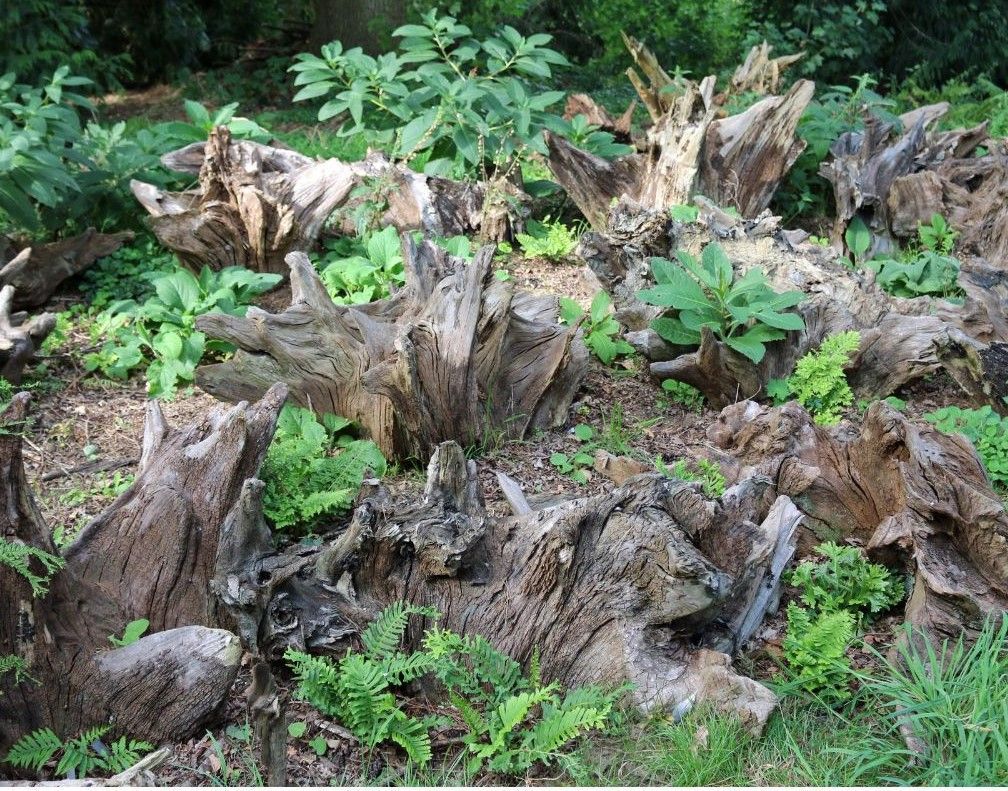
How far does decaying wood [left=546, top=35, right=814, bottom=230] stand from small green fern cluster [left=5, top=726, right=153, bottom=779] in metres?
4.91

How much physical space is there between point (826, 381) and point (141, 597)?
3.34 m

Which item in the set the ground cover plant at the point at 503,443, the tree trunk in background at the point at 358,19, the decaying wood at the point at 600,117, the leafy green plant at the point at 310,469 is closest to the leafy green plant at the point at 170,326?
the ground cover plant at the point at 503,443

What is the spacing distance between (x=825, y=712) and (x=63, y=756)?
7.89 feet

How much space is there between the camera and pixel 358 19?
34.0 feet

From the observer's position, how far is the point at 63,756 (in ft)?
9.02

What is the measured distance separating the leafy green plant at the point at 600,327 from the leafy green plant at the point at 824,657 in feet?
7.78

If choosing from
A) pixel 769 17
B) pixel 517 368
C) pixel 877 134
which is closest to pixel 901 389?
pixel 517 368

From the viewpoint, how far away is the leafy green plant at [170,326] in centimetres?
519

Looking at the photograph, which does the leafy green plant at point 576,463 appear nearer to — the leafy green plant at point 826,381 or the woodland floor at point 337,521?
the woodland floor at point 337,521

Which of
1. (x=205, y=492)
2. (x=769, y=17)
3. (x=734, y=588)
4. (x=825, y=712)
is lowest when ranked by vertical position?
(x=825, y=712)

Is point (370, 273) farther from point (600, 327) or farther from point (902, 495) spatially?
point (902, 495)

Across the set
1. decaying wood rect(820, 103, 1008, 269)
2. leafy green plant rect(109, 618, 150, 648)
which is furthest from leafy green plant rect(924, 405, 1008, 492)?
leafy green plant rect(109, 618, 150, 648)

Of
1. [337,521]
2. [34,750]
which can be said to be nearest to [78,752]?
[34,750]

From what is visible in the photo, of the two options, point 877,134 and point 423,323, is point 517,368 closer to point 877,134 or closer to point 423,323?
point 423,323
